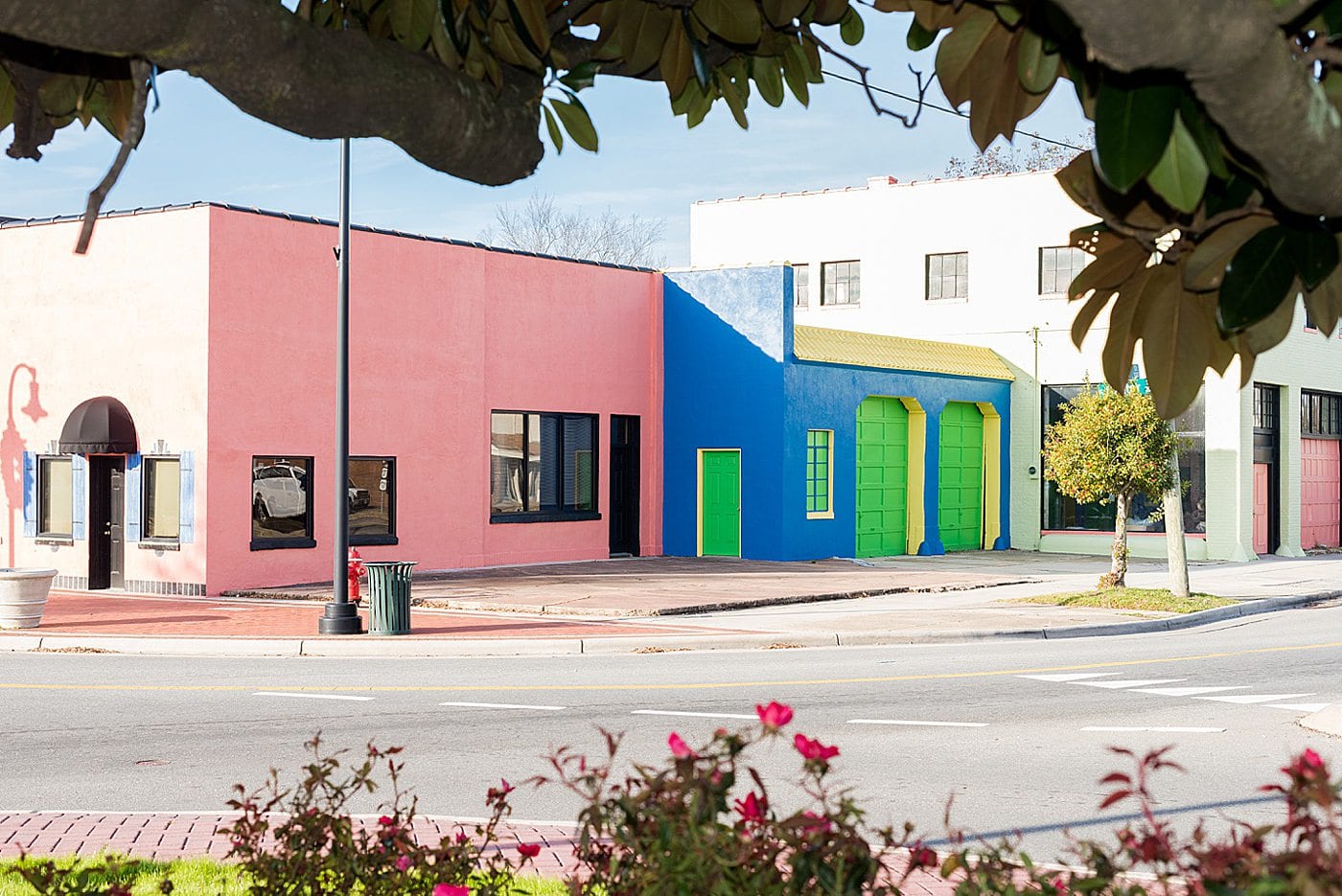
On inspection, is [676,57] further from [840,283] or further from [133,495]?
[840,283]

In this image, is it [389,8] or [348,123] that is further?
[389,8]

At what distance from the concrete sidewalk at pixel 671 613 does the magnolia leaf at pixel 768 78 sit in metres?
13.4

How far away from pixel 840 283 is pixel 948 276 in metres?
3.29

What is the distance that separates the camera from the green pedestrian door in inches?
1201

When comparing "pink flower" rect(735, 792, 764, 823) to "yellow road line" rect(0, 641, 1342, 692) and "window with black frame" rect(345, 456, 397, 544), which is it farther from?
"window with black frame" rect(345, 456, 397, 544)

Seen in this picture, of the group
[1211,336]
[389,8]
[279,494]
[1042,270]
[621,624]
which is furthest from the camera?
[1042,270]

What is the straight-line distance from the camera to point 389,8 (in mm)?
A: 3729

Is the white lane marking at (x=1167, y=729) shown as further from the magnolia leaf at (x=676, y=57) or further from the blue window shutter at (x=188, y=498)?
the blue window shutter at (x=188, y=498)

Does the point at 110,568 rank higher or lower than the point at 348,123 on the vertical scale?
lower

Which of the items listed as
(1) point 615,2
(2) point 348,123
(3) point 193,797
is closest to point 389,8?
(1) point 615,2

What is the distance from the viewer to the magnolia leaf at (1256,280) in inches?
104

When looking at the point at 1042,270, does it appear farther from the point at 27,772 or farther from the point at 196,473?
the point at 27,772

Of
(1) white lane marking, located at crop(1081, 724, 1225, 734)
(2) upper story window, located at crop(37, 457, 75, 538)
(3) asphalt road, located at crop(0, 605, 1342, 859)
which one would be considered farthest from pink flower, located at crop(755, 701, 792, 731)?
(2) upper story window, located at crop(37, 457, 75, 538)

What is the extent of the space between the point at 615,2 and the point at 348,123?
3.28ft
